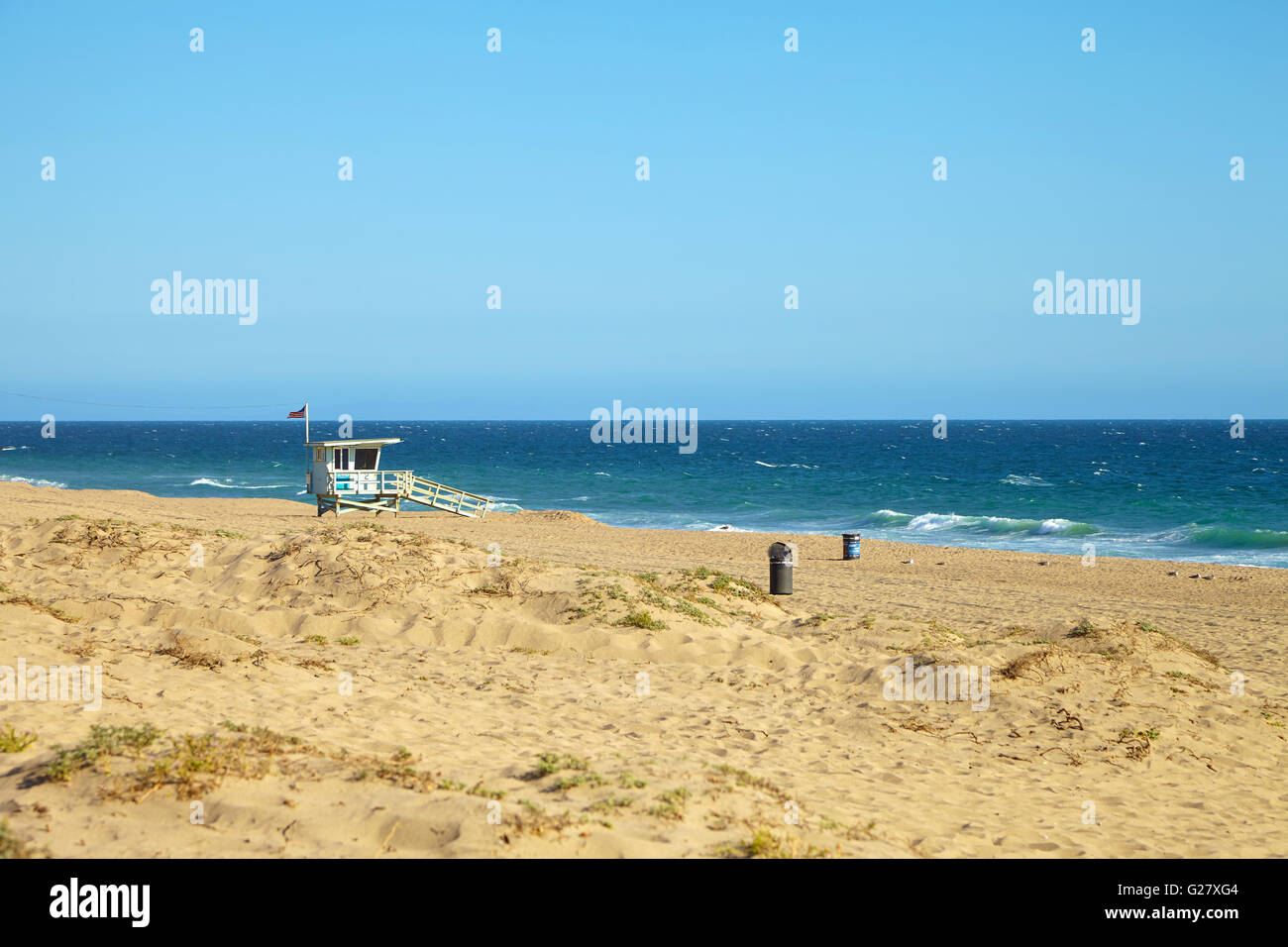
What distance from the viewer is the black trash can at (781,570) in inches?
637

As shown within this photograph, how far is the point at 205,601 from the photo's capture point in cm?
1234

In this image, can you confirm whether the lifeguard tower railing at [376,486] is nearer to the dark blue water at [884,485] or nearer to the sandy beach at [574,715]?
the dark blue water at [884,485]

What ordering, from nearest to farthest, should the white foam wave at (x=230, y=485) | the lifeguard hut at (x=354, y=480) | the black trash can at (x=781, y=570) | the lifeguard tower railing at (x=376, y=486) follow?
the black trash can at (x=781, y=570) → the lifeguard hut at (x=354, y=480) → the lifeguard tower railing at (x=376, y=486) → the white foam wave at (x=230, y=485)

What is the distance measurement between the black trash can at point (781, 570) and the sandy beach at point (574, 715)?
25 cm

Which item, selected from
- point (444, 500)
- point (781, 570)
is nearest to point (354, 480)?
point (444, 500)

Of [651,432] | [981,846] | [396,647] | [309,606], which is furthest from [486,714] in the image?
[651,432]

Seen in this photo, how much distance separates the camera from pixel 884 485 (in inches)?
2202

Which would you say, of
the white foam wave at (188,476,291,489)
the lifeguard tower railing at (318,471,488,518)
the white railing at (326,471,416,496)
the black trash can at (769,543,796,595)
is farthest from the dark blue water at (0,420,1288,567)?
the black trash can at (769,543,796,595)

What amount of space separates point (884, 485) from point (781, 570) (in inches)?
1636

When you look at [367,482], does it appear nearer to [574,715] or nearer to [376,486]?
[376,486]

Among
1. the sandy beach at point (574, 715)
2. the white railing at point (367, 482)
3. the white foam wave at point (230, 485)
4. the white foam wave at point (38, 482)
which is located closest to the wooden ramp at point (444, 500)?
the white railing at point (367, 482)

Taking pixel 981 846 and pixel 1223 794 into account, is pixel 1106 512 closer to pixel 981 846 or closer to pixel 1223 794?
pixel 1223 794

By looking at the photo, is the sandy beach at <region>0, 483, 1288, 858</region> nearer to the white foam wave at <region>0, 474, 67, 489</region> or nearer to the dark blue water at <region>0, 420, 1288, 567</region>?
the dark blue water at <region>0, 420, 1288, 567</region>

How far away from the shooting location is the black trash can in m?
16.2
